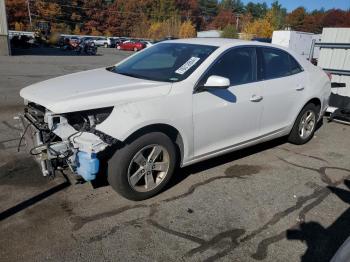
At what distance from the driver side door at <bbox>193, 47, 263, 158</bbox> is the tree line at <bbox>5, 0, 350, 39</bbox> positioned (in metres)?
59.5

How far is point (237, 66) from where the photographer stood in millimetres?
4480

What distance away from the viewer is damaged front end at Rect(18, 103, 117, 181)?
3.28 meters

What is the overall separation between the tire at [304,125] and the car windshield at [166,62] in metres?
2.17

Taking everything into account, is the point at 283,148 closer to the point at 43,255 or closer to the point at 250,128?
the point at 250,128

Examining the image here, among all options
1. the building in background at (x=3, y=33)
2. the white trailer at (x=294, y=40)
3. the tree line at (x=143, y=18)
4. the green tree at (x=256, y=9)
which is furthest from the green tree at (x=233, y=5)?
the white trailer at (x=294, y=40)

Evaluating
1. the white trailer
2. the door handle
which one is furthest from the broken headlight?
the white trailer

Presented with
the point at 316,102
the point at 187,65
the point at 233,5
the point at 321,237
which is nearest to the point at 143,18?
the point at 233,5

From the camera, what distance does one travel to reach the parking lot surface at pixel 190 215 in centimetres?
306

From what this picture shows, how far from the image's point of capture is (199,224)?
346 cm

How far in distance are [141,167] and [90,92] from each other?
36.5 inches

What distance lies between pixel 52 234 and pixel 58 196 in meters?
0.71

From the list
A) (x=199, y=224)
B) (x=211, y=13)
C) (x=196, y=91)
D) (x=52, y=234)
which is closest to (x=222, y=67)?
(x=196, y=91)

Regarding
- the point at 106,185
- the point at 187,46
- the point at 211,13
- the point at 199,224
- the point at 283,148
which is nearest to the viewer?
the point at 199,224

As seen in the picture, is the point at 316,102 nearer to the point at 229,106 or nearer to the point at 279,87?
the point at 279,87
